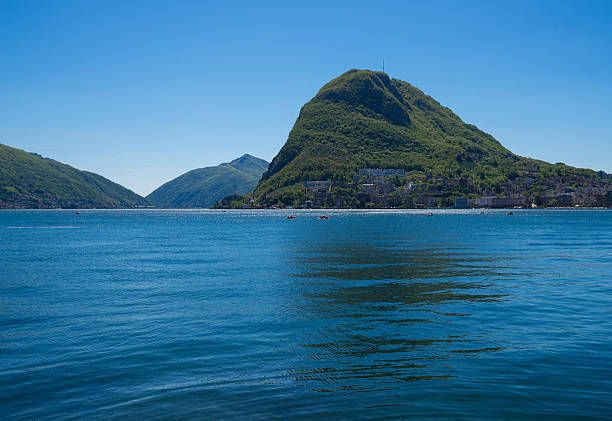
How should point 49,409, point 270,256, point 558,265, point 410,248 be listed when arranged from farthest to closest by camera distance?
point 410,248, point 270,256, point 558,265, point 49,409

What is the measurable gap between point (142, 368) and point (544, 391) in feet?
47.4

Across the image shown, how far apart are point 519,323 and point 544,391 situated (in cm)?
889

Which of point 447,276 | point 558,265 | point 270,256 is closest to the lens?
point 447,276

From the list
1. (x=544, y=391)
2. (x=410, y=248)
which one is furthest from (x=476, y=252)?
(x=544, y=391)

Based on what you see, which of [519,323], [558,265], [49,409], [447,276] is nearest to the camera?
[49,409]

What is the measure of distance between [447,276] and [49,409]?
102 ft

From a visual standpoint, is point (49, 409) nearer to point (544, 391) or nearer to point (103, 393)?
point (103, 393)

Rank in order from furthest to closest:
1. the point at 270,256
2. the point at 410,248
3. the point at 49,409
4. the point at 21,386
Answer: the point at 410,248 < the point at 270,256 < the point at 21,386 < the point at 49,409

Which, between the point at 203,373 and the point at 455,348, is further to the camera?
the point at 455,348

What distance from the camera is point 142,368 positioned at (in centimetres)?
1561

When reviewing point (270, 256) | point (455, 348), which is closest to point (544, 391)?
point (455, 348)

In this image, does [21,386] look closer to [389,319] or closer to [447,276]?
[389,319]

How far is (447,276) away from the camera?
35.7 meters

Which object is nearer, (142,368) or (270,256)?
(142,368)
